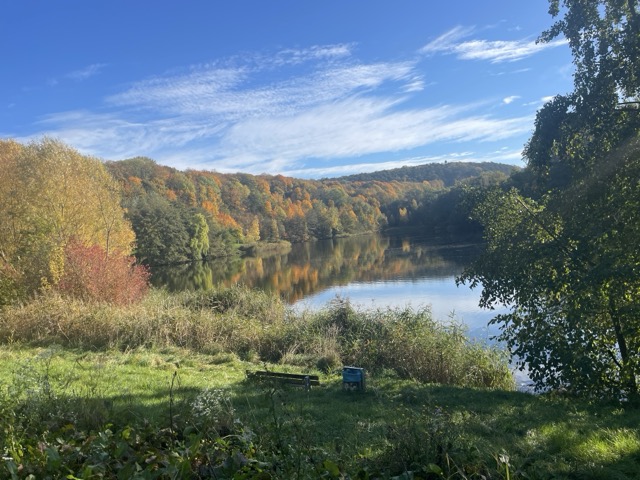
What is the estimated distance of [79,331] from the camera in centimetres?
1275

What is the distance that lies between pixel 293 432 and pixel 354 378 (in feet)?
14.6

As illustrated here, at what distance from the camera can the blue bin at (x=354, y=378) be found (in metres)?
8.07

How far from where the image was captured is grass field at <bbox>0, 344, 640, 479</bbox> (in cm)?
278

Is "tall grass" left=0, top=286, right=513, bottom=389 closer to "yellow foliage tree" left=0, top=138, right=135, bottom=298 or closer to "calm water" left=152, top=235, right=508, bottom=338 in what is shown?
"calm water" left=152, top=235, right=508, bottom=338

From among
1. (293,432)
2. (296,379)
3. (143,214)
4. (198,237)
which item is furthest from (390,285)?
(198,237)

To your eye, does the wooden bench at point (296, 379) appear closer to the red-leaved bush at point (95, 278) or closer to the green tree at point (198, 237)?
the red-leaved bush at point (95, 278)

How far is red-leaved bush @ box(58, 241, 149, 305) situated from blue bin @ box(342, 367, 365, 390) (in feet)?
Answer: 40.1

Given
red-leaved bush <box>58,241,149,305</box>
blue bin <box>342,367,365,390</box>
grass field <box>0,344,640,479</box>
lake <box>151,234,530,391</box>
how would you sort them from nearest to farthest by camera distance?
grass field <box>0,344,640,479</box> < blue bin <box>342,367,365,390</box> < red-leaved bush <box>58,241,149,305</box> < lake <box>151,234,530,391</box>

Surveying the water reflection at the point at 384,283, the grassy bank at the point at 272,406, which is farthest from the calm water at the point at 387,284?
the grassy bank at the point at 272,406

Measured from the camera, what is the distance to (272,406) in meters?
3.34

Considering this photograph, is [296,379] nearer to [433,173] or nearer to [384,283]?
[384,283]

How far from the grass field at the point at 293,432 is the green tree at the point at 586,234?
3.08ft

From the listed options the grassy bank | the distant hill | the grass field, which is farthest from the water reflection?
the distant hill

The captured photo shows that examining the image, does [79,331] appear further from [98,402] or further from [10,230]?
[10,230]
